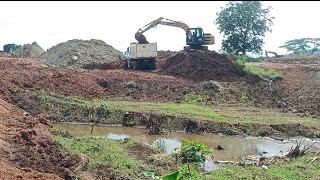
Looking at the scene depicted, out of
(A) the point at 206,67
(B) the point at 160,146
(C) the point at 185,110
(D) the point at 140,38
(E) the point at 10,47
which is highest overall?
(D) the point at 140,38

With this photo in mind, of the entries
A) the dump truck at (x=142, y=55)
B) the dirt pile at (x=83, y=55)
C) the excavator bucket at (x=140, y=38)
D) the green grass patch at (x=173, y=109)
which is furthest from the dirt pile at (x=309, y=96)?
the dirt pile at (x=83, y=55)

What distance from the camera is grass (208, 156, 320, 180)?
1178 cm

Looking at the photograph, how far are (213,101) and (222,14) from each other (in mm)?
16589

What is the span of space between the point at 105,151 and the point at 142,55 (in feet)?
60.8

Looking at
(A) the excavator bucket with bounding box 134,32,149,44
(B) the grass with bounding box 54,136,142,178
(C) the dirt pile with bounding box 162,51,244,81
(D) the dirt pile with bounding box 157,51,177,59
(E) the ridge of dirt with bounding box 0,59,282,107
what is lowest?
(B) the grass with bounding box 54,136,142,178

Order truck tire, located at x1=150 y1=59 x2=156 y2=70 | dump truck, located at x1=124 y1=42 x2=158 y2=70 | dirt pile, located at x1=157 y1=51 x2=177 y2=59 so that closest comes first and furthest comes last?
1. dump truck, located at x1=124 y1=42 x2=158 y2=70
2. truck tire, located at x1=150 y1=59 x2=156 y2=70
3. dirt pile, located at x1=157 y1=51 x2=177 y2=59

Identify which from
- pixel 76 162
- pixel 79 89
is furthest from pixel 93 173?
pixel 79 89

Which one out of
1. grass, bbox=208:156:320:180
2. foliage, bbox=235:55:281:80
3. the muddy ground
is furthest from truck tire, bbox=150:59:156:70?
grass, bbox=208:156:320:180

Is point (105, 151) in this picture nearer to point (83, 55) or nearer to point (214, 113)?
point (214, 113)

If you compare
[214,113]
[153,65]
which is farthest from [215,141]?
[153,65]

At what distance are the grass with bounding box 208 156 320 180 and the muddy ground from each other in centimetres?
487

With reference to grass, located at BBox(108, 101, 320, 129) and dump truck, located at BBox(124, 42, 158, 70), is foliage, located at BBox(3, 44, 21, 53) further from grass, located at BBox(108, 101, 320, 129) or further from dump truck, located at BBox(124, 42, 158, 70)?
grass, located at BBox(108, 101, 320, 129)

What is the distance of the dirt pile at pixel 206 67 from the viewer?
2812 centimetres

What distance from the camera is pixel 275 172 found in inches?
478
